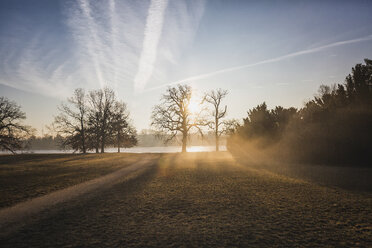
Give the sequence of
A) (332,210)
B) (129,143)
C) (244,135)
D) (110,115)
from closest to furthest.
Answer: (332,210) < (244,135) < (110,115) < (129,143)

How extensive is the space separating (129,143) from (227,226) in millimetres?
38395

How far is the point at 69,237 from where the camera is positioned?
12.8 feet

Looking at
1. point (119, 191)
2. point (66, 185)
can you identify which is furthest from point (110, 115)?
point (119, 191)

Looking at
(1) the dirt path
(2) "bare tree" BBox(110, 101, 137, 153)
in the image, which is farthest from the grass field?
(2) "bare tree" BBox(110, 101, 137, 153)

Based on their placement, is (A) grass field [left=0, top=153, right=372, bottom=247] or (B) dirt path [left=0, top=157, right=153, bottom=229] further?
(B) dirt path [left=0, top=157, right=153, bottom=229]

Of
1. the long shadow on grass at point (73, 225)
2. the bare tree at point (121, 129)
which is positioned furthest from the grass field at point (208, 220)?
the bare tree at point (121, 129)

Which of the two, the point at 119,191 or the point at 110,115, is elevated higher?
the point at 110,115

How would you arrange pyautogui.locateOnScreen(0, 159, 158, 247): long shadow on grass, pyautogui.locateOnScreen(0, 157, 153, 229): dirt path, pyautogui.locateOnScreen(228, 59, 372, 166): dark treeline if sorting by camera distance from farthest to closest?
pyautogui.locateOnScreen(228, 59, 372, 166): dark treeline → pyautogui.locateOnScreen(0, 157, 153, 229): dirt path → pyautogui.locateOnScreen(0, 159, 158, 247): long shadow on grass

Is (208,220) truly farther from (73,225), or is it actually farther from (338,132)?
(338,132)

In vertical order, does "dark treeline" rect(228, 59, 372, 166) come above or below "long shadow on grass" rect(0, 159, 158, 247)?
above

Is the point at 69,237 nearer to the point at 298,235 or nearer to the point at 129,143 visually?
the point at 298,235

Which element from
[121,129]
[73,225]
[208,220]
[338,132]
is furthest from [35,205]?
[121,129]

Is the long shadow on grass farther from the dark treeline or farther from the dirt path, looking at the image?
the dark treeline

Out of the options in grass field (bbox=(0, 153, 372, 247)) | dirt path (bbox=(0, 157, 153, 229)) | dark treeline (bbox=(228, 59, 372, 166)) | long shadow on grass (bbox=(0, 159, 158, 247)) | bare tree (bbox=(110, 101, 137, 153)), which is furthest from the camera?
bare tree (bbox=(110, 101, 137, 153))
